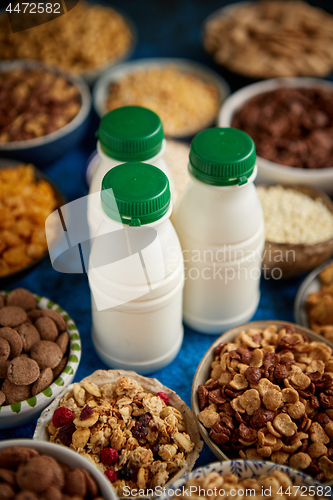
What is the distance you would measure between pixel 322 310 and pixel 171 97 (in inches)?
36.2

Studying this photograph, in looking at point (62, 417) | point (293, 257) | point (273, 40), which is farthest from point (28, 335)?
point (273, 40)

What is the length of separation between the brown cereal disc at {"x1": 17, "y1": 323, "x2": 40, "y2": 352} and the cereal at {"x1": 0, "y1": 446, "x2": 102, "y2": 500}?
0.23 m

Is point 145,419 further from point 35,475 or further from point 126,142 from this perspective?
point 126,142

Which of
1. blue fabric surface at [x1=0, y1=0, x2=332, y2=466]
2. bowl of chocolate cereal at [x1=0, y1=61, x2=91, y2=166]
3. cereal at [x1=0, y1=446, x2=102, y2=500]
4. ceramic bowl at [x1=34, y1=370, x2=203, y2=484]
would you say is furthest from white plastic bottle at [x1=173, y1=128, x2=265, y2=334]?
bowl of chocolate cereal at [x1=0, y1=61, x2=91, y2=166]

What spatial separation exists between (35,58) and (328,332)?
1.40 metres

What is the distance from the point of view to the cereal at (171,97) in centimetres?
153

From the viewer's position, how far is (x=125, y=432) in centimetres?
80

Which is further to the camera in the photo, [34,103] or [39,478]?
[34,103]

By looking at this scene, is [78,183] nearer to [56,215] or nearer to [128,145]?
[56,215]

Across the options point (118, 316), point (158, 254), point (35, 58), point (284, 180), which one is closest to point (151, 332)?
point (118, 316)

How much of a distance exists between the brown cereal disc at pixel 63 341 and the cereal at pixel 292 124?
2.56ft

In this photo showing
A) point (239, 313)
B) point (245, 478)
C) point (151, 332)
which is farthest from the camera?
point (239, 313)

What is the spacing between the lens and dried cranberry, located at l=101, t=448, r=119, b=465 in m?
0.77

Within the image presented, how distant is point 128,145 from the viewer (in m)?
0.88
